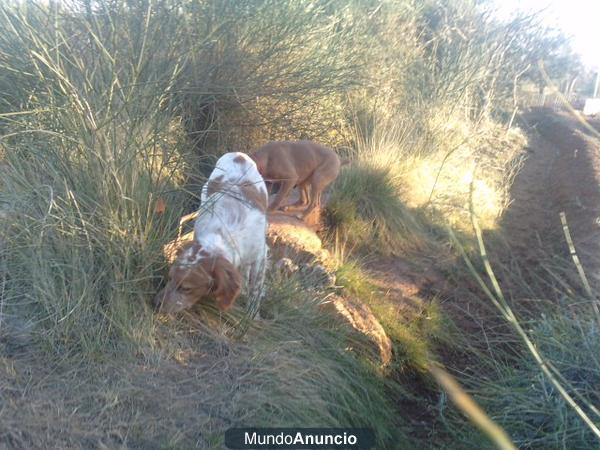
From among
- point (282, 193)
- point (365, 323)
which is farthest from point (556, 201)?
point (365, 323)

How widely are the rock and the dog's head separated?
1171mm

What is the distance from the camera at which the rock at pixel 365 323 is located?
4.88 m

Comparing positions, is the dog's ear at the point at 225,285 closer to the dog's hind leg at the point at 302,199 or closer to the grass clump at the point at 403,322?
the grass clump at the point at 403,322

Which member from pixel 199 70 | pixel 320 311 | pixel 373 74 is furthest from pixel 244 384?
pixel 373 74

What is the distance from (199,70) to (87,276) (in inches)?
132

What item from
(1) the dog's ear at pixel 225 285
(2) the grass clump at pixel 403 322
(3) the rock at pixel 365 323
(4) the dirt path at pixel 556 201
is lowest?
(4) the dirt path at pixel 556 201

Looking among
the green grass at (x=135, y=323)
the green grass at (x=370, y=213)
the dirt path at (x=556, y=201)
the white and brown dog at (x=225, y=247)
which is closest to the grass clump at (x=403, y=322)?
the green grass at (x=135, y=323)

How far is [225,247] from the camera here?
166 inches

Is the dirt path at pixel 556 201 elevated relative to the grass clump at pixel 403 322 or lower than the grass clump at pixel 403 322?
lower

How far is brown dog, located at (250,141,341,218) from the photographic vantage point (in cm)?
634

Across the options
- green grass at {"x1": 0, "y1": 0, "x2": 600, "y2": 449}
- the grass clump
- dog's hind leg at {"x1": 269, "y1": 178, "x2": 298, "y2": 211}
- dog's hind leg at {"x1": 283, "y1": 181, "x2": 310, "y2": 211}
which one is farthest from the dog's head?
dog's hind leg at {"x1": 283, "y1": 181, "x2": 310, "y2": 211}

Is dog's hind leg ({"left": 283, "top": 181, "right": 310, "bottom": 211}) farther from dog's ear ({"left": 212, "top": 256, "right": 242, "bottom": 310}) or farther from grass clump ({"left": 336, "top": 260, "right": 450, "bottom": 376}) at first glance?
dog's ear ({"left": 212, "top": 256, "right": 242, "bottom": 310})

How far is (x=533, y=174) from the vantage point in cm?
1436

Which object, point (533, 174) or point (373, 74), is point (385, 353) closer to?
point (373, 74)
